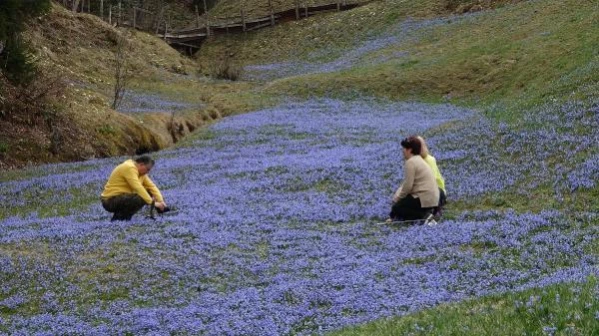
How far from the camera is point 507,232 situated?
449 inches

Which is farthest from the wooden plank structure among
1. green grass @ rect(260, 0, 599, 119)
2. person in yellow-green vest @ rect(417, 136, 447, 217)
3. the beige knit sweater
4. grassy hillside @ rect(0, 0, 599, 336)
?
the beige knit sweater

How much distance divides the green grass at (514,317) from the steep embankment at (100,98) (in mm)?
19172

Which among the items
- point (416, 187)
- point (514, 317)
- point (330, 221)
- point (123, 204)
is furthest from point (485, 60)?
point (514, 317)

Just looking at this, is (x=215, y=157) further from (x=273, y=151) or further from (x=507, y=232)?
(x=507, y=232)

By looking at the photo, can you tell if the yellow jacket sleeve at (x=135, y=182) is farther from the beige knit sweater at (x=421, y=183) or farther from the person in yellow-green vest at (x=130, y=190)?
the beige knit sweater at (x=421, y=183)

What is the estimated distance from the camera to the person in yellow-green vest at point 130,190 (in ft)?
45.0

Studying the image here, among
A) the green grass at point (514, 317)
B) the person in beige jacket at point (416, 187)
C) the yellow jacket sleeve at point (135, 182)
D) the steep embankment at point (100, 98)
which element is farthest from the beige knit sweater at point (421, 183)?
the steep embankment at point (100, 98)

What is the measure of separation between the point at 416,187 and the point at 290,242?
115 inches

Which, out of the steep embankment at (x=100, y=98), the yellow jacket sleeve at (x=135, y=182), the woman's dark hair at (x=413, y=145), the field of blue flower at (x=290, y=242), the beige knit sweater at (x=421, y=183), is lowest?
the field of blue flower at (x=290, y=242)

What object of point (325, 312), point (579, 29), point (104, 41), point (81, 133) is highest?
point (104, 41)

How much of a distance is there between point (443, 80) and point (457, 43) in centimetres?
732

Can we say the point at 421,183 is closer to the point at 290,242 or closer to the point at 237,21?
the point at 290,242

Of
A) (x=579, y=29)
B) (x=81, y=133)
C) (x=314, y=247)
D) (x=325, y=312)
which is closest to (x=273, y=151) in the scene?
(x=81, y=133)

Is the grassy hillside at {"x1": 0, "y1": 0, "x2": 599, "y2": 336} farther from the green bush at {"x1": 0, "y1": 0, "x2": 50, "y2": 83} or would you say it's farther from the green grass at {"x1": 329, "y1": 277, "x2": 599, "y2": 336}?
the green bush at {"x1": 0, "y1": 0, "x2": 50, "y2": 83}
